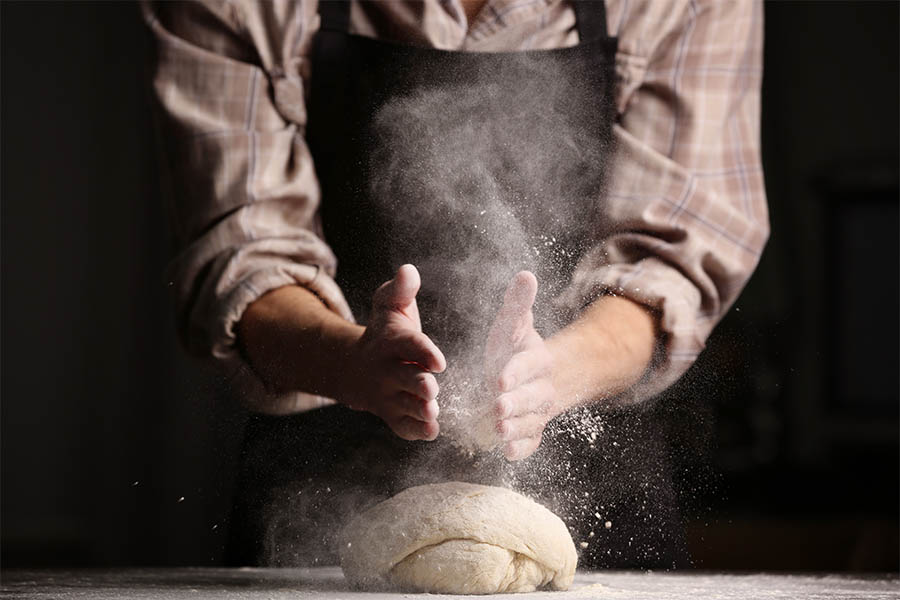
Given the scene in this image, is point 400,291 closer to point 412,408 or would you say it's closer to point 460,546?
point 412,408

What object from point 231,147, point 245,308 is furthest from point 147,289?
point 245,308

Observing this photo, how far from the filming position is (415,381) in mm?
1116

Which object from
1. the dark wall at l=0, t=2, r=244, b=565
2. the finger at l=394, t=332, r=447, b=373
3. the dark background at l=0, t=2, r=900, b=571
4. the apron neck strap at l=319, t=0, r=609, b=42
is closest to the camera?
the finger at l=394, t=332, r=447, b=373

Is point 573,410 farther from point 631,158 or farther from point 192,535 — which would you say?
point 192,535

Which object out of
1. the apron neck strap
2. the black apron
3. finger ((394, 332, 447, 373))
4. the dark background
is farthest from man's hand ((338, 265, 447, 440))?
the dark background

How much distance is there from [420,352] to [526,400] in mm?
144

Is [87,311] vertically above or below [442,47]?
below

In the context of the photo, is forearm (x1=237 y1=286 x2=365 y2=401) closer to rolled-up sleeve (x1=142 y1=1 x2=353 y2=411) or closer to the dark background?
rolled-up sleeve (x1=142 y1=1 x2=353 y2=411)

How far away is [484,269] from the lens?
143 cm

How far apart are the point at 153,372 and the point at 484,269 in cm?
196

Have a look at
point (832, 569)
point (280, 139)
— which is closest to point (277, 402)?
point (280, 139)

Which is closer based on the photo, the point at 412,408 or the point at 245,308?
the point at 412,408

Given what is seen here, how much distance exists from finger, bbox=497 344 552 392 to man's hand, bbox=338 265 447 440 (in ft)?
0.26

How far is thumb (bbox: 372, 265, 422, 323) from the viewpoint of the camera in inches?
44.4
